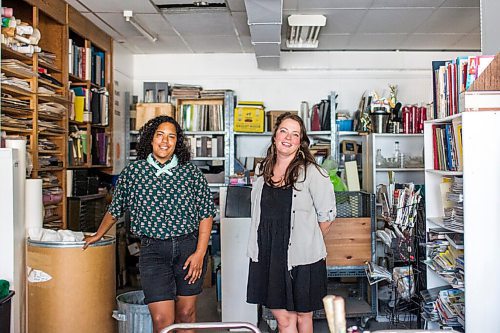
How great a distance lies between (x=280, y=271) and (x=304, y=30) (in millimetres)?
3378

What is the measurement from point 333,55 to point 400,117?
1.32 m

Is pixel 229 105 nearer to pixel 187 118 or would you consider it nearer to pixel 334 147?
pixel 187 118

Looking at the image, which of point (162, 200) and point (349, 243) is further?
point (349, 243)

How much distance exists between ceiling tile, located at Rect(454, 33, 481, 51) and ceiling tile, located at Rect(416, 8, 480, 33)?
0.84 ft

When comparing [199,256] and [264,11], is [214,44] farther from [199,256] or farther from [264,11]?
[199,256]

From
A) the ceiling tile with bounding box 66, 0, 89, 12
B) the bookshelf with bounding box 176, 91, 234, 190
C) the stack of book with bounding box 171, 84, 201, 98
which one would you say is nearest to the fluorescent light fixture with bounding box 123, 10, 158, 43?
the ceiling tile with bounding box 66, 0, 89, 12

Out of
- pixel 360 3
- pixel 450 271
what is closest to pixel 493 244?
pixel 450 271

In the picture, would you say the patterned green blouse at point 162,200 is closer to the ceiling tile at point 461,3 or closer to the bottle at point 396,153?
the ceiling tile at point 461,3

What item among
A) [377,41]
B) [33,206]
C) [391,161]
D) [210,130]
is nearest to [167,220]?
[33,206]

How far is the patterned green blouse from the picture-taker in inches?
103

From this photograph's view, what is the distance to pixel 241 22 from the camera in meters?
5.08

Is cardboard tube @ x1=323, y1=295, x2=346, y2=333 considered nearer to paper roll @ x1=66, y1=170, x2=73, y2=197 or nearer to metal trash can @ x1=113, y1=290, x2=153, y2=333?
metal trash can @ x1=113, y1=290, x2=153, y2=333

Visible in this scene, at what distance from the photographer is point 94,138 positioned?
5402mm

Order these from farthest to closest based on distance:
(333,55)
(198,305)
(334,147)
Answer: (333,55), (334,147), (198,305)
